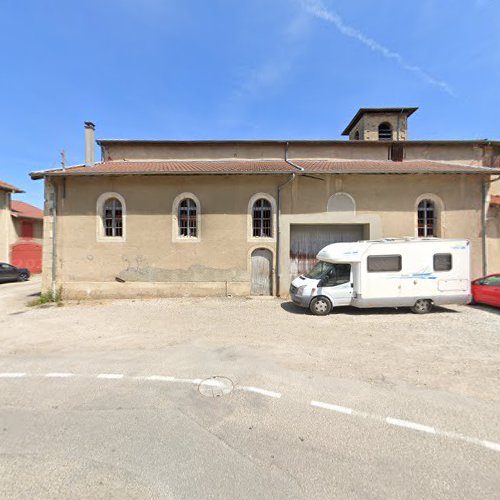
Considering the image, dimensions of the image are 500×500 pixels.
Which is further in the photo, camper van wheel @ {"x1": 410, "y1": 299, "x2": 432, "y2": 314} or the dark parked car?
the dark parked car

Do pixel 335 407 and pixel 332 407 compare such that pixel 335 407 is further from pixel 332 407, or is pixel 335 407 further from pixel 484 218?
pixel 484 218

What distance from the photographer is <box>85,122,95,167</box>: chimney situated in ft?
40.8

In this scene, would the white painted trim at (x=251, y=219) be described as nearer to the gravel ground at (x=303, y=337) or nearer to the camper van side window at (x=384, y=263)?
the gravel ground at (x=303, y=337)

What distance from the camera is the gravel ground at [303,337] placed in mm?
4445

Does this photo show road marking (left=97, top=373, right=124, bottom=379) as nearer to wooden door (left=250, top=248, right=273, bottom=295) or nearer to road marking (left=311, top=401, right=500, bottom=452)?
road marking (left=311, top=401, right=500, bottom=452)

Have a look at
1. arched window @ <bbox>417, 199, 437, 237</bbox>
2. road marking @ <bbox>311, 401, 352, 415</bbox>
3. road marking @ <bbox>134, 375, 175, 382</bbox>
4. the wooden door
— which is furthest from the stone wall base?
arched window @ <bbox>417, 199, 437, 237</bbox>

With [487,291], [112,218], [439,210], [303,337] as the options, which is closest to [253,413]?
[303,337]

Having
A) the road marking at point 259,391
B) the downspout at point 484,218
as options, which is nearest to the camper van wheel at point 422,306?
the downspout at point 484,218

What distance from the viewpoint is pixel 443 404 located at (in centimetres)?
345

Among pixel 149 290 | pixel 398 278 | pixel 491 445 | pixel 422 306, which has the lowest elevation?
Result: pixel 491 445

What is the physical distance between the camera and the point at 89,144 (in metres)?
12.5

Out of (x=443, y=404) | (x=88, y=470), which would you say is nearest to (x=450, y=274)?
(x=443, y=404)

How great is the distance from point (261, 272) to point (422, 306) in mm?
5551

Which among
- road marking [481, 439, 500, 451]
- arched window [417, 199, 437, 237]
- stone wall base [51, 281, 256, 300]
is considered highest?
arched window [417, 199, 437, 237]
